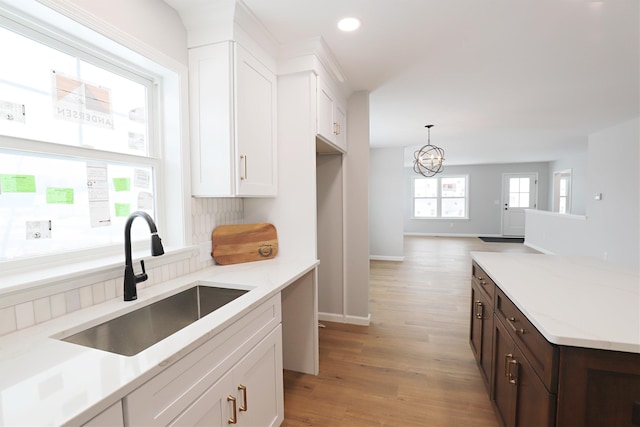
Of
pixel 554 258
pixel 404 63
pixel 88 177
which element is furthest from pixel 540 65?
pixel 88 177

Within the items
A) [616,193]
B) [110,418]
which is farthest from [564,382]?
[616,193]

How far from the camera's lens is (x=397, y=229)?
Result: 6.35 metres

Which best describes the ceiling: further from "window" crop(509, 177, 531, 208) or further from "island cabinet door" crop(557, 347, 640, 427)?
"window" crop(509, 177, 531, 208)

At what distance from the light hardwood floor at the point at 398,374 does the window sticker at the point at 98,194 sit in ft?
5.00

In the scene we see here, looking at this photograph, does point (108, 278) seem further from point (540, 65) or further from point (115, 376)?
point (540, 65)

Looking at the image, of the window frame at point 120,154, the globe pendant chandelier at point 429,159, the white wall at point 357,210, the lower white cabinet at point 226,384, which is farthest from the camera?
the globe pendant chandelier at point 429,159

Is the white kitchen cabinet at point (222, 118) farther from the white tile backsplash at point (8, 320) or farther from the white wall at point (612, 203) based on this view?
the white wall at point (612, 203)

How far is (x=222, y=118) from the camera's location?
5.94 feet

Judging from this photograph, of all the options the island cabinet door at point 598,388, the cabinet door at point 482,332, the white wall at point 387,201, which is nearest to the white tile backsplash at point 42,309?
the island cabinet door at point 598,388

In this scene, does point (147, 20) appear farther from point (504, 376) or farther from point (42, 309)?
point (504, 376)

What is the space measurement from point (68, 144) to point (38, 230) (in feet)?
1.29

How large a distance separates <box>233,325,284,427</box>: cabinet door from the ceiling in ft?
6.15

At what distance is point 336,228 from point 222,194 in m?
1.64

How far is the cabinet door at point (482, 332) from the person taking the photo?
1.91 m
